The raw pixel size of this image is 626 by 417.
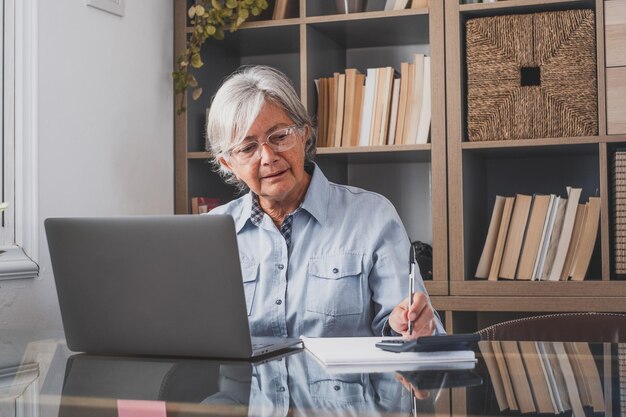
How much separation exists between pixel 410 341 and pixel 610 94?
1.52 metres

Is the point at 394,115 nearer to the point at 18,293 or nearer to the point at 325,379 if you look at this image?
the point at 18,293

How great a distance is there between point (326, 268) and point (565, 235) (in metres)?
1.04

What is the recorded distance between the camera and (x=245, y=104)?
2.02 m

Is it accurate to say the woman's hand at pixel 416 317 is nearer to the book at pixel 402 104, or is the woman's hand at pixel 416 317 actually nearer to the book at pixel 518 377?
the book at pixel 518 377

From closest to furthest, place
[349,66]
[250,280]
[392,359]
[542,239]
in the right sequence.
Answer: [392,359] < [250,280] < [542,239] < [349,66]

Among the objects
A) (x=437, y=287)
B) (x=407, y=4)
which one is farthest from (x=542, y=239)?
(x=407, y=4)

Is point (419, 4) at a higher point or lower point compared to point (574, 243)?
higher

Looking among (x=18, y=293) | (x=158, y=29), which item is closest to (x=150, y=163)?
(x=158, y=29)

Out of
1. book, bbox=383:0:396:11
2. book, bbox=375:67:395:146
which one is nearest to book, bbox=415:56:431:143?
book, bbox=375:67:395:146

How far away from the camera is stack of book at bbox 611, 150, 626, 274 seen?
2549 millimetres

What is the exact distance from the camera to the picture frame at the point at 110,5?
256cm

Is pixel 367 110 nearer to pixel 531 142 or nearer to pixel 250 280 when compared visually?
pixel 531 142

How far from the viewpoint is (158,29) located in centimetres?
290

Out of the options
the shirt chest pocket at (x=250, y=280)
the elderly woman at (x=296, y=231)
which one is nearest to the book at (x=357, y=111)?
the elderly woman at (x=296, y=231)
